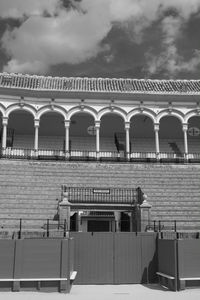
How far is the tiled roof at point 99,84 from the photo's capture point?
89.8 ft

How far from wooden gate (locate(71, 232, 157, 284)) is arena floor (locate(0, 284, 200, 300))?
2.08ft

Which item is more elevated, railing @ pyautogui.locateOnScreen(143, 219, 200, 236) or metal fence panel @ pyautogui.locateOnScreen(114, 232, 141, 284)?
railing @ pyautogui.locateOnScreen(143, 219, 200, 236)

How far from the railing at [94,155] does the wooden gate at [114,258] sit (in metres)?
12.2

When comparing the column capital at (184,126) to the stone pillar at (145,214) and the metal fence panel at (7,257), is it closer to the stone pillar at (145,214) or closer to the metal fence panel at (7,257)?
the stone pillar at (145,214)

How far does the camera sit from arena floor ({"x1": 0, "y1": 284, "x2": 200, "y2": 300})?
11094mm

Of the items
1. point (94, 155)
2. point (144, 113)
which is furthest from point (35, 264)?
point (144, 113)

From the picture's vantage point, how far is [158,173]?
23266mm

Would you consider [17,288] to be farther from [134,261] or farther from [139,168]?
[139,168]

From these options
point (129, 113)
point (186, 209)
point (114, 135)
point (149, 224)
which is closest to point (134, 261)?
point (149, 224)

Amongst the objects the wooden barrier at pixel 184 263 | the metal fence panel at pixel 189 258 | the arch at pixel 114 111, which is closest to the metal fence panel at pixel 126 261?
the wooden barrier at pixel 184 263

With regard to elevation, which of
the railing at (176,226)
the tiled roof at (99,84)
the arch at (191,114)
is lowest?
the railing at (176,226)

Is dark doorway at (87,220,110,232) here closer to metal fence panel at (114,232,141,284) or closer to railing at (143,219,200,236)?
railing at (143,219,200,236)

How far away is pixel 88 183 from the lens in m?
21.4

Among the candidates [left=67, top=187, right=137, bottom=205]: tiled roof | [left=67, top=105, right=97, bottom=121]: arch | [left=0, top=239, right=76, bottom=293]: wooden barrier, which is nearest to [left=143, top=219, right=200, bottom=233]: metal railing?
[left=67, top=187, right=137, bottom=205]: tiled roof
